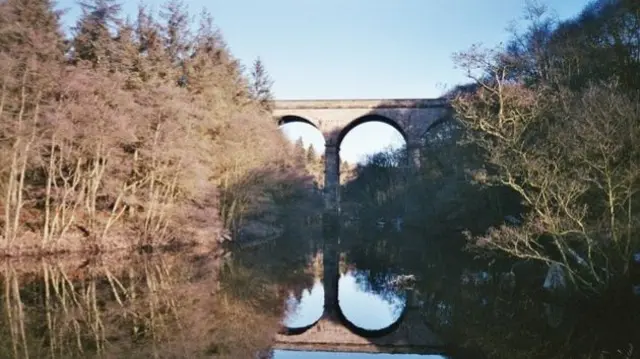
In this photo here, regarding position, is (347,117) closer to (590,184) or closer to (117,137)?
(117,137)

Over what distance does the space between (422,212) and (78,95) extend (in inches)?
969

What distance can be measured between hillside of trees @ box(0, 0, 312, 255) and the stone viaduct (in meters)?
15.3

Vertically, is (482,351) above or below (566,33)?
below

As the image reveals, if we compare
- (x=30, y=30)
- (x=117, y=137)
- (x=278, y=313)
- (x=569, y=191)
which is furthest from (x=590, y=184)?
(x=30, y=30)

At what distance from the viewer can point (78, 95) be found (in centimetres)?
1686

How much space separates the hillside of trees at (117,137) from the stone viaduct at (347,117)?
1529cm

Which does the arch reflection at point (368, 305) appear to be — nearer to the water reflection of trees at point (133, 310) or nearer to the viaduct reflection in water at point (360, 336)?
the viaduct reflection in water at point (360, 336)

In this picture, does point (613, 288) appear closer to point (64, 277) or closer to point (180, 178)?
point (64, 277)

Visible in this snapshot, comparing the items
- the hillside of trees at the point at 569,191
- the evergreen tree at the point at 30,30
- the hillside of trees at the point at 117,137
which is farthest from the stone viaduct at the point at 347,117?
the evergreen tree at the point at 30,30

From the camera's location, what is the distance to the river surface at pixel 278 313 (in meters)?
7.34

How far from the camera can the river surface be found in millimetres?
7340

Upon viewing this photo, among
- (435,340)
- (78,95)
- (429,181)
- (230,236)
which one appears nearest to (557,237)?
(435,340)

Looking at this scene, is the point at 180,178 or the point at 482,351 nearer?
the point at 482,351

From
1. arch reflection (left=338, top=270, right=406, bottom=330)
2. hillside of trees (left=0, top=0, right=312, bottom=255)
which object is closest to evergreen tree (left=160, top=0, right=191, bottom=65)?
hillside of trees (left=0, top=0, right=312, bottom=255)
